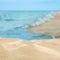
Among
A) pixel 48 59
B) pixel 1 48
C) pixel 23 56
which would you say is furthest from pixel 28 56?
pixel 1 48

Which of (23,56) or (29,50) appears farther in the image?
(29,50)

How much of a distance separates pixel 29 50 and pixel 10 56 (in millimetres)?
175

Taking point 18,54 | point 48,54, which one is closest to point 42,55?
point 48,54

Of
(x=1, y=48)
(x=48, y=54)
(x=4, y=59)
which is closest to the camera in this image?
(x=4, y=59)

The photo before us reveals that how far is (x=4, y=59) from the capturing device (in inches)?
47.7

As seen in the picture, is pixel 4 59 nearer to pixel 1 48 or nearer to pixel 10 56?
pixel 10 56

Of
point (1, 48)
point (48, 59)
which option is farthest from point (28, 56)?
point (1, 48)

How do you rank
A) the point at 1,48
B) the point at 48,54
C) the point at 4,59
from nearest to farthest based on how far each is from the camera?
the point at 4,59
the point at 48,54
the point at 1,48

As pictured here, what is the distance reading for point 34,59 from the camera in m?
1.22

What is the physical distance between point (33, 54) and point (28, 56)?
0.05 meters

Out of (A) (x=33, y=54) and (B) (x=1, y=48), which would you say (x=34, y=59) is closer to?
(A) (x=33, y=54)

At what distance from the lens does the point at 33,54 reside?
1289mm

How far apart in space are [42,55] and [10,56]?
22cm

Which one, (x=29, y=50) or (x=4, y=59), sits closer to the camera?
(x=4, y=59)
